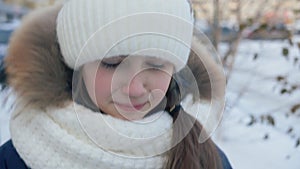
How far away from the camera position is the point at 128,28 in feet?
2.98

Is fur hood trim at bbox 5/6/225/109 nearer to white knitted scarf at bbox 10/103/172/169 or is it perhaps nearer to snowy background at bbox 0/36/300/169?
white knitted scarf at bbox 10/103/172/169

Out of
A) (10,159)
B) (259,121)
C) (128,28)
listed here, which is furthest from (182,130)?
(259,121)

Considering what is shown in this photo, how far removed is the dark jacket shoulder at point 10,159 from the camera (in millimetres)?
1079

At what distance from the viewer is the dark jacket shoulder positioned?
1.08 metres

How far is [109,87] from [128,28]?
13 cm

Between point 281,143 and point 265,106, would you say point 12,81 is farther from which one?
point 265,106

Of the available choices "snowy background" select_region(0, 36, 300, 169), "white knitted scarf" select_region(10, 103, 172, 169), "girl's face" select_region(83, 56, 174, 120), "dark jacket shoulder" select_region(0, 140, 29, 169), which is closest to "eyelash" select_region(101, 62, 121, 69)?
"girl's face" select_region(83, 56, 174, 120)

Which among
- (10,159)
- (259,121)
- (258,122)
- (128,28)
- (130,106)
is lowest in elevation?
(258,122)

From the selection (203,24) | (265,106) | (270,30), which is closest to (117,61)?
(270,30)

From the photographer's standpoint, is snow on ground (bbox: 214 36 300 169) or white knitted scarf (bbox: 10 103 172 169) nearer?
white knitted scarf (bbox: 10 103 172 169)

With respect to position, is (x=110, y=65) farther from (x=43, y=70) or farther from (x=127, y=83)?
(x=43, y=70)

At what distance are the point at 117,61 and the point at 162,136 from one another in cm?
23

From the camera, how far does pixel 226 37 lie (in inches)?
133

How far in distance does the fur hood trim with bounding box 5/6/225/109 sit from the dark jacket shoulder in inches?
5.5
